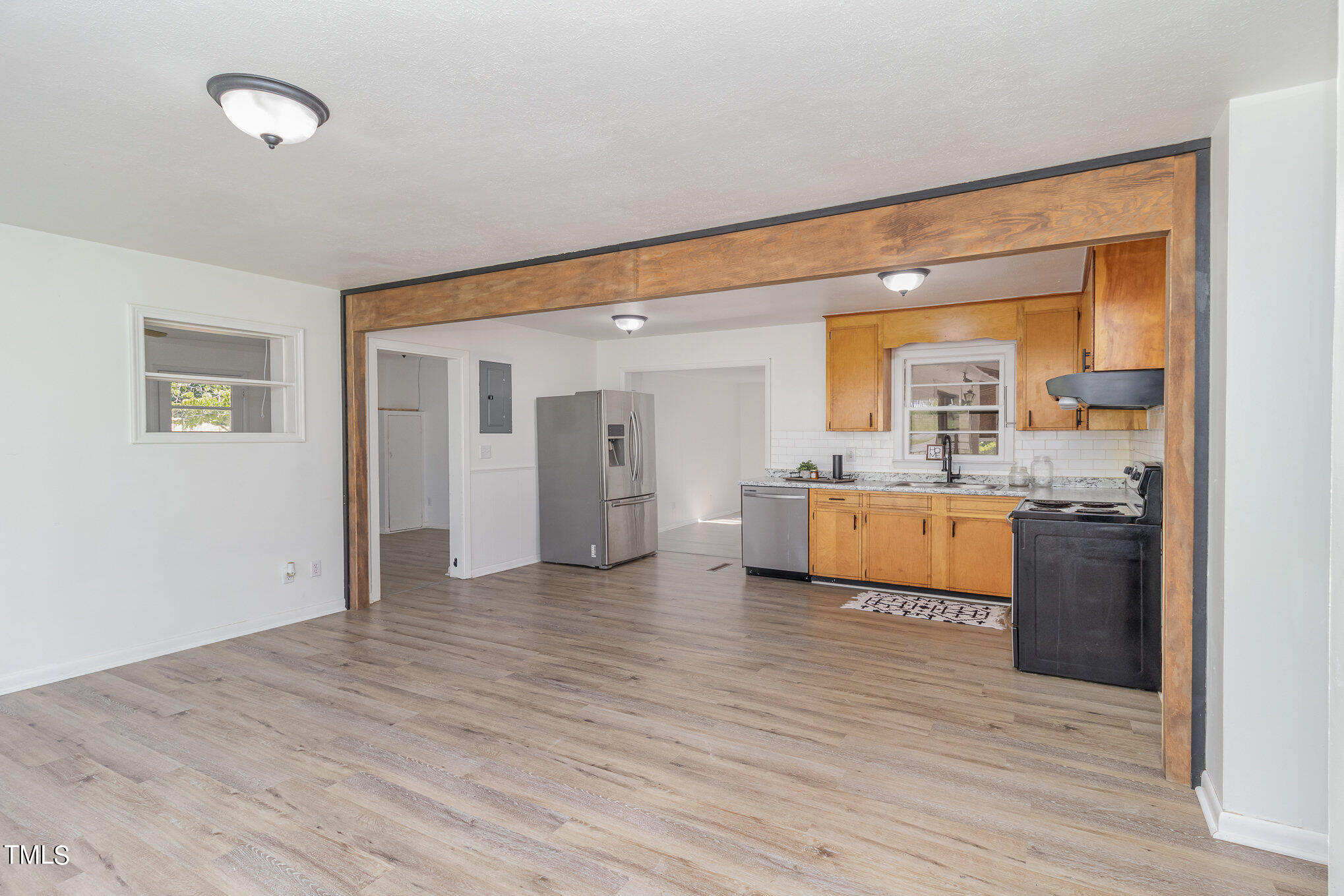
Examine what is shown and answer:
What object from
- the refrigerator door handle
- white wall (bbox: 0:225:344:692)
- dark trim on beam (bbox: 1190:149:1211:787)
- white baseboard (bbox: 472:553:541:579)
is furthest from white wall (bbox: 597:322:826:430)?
dark trim on beam (bbox: 1190:149:1211:787)

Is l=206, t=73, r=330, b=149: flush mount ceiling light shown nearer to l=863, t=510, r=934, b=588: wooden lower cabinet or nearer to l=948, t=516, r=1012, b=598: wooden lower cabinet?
l=863, t=510, r=934, b=588: wooden lower cabinet

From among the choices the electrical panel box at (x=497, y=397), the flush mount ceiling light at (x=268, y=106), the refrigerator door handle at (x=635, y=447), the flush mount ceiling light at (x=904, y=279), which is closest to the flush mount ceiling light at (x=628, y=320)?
the refrigerator door handle at (x=635, y=447)

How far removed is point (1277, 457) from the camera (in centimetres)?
217

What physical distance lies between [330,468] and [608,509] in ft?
8.13

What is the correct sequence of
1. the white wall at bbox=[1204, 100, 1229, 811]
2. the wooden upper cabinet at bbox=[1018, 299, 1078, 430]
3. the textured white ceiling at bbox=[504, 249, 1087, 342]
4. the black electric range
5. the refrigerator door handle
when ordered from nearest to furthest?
1. the white wall at bbox=[1204, 100, 1229, 811]
2. the black electric range
3. the textured white ceiling at bbox=[504, 249, 1087, 342]
4. the wooden upper cabinet at bbox=[1018, 299, 1078, 430]
5. the refrigerator door handle

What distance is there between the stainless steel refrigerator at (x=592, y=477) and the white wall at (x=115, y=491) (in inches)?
92.5

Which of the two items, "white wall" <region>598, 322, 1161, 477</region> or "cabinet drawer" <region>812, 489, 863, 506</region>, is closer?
"cabinet drawer" <region>812, 489, 863, 506</region>

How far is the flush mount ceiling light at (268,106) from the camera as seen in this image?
204cm

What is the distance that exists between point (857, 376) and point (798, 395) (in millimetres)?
692

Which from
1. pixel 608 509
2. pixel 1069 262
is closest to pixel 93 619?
pixel 608 509

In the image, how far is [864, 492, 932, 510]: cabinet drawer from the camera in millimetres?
5418

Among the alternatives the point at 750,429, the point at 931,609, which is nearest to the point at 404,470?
the point at 750,429

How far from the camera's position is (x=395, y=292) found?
4840 millimetres

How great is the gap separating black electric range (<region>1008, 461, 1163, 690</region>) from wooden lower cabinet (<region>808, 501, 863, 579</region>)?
193 cm
